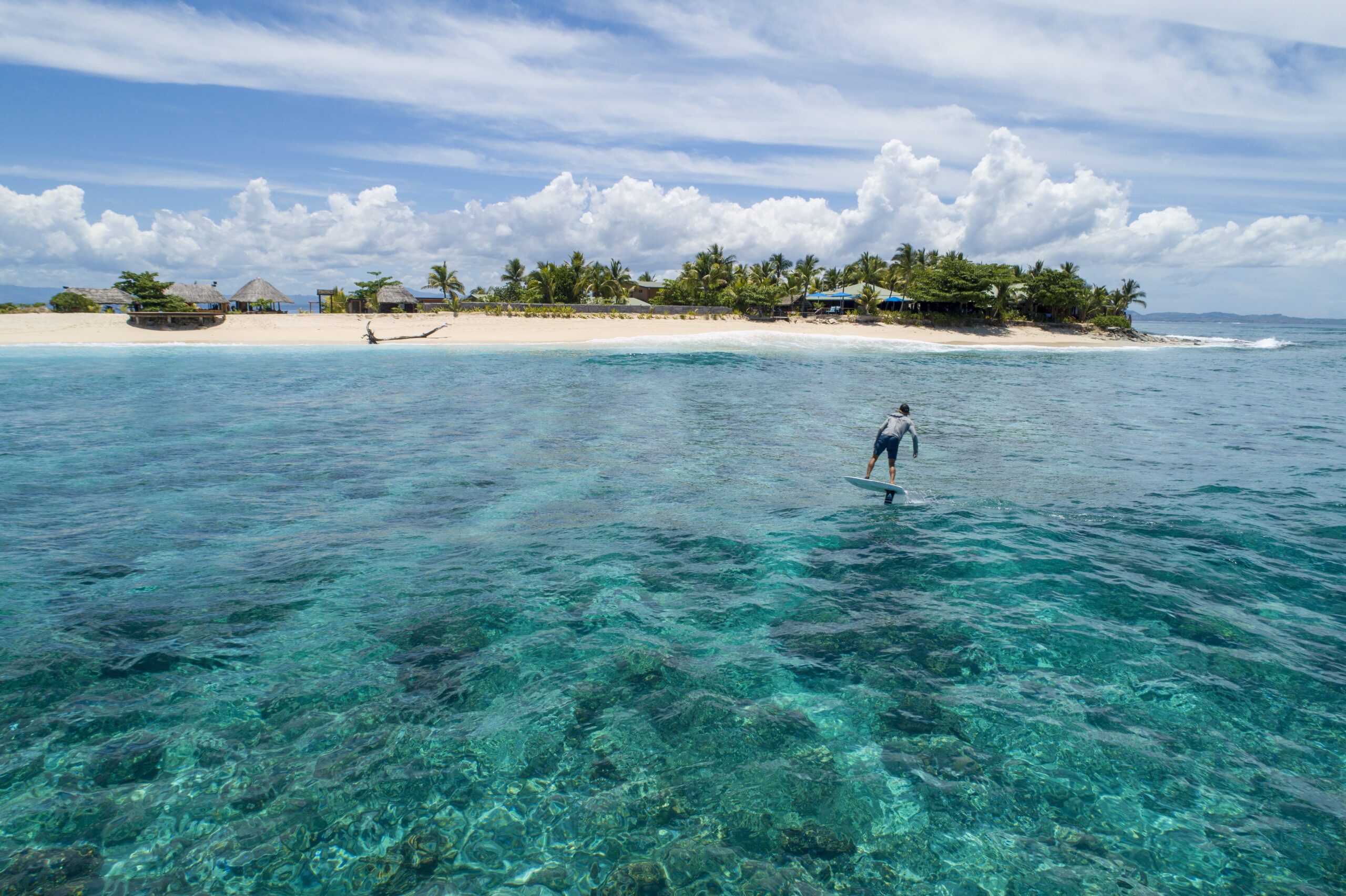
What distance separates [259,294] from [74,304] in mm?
19619

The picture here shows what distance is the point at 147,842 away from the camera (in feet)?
20.7

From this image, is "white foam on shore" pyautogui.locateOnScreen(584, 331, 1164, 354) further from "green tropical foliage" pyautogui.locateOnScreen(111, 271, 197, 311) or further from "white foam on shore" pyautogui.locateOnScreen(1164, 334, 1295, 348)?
"green tropical foliage" pyautogui.locateOnScreen(111, 271, 197, 311)

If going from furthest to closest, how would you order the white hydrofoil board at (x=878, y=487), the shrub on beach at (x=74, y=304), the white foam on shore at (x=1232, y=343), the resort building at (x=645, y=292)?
the resort building at (x=645, y=292) < the white foam on shore at (x=1232, y=343) < the shrub on beach at (x=74, y=304) < the white hydrofoil board at (x=878, y=487)

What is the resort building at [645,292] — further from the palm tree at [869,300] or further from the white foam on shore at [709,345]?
the white foam on shore at [709,345]

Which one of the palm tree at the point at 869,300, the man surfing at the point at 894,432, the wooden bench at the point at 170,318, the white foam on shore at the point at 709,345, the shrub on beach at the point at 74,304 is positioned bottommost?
the man surfing at the point at 894,432

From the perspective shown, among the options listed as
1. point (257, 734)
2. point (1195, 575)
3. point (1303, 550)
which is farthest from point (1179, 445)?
point (257, 734)

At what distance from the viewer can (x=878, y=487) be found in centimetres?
1702

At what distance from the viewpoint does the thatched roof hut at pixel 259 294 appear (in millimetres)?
76750

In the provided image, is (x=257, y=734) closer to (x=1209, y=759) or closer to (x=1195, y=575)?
(x=1209, y=759)

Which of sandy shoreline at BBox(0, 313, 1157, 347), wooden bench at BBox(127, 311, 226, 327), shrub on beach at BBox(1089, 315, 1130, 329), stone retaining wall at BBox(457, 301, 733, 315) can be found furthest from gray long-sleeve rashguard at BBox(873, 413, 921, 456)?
shrub on beach at BBox(1089, 315, 1130, 329)

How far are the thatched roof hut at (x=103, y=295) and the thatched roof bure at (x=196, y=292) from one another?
263 inches

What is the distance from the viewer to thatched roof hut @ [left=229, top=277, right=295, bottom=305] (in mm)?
76750

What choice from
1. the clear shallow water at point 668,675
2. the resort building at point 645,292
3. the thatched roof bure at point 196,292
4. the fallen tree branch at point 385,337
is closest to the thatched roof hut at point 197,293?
the thatched roof bure at point 196,292

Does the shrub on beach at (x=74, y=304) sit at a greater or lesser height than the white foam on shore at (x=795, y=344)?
greater
